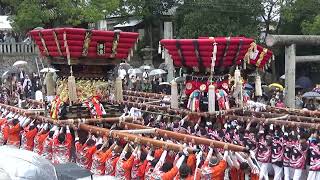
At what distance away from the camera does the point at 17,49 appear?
25453 mm

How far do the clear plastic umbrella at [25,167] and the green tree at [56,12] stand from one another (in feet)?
59.1

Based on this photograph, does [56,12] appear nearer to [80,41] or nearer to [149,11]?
[149,11]

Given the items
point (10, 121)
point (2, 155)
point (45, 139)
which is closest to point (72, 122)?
point (45, 139)

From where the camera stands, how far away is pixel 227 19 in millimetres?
23422

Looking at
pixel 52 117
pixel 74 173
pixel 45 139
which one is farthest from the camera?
pixel 52 117

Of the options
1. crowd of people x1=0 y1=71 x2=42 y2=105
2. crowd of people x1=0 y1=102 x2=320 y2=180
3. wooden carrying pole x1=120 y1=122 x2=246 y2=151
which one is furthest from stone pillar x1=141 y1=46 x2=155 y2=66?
wooden carrying pole x1=120 y1=122 x2=246 y2=151

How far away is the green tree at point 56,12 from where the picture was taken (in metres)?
22.3

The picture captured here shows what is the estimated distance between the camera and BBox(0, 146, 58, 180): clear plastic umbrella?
15.2 ft

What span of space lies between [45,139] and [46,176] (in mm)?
4306

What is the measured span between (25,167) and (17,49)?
2175 cm

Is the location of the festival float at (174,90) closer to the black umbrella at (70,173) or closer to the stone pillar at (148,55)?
the black umbrella at (70,173)

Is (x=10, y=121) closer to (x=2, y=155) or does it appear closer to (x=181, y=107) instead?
(x=181, y=107)

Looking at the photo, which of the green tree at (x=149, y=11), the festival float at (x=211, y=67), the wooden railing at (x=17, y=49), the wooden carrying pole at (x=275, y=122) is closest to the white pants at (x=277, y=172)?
the wooden carrying pole at (x=275, y=122)

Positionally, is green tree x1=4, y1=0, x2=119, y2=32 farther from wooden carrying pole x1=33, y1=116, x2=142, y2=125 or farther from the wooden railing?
wooden carrying pole x1=33, y1=116, x2=142, y2=125
